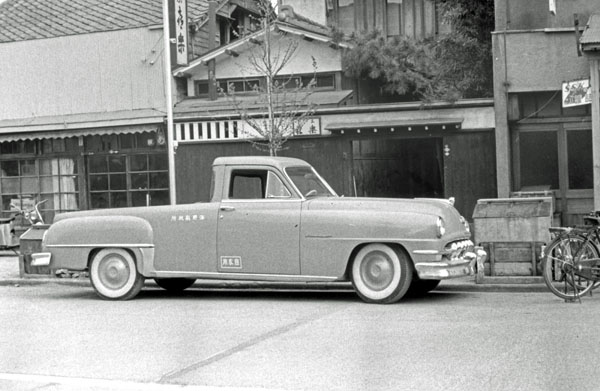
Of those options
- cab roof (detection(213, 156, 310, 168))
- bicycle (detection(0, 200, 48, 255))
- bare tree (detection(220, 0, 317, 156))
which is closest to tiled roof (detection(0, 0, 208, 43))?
bare tree (detection(220, 0, 317, 156))

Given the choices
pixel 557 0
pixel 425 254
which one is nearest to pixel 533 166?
pixel 557 0

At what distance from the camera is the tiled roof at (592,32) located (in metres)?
14.6

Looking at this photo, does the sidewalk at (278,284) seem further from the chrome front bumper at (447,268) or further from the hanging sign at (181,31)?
the hanging sign at (181,31)

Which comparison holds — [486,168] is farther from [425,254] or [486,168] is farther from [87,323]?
[87,323]

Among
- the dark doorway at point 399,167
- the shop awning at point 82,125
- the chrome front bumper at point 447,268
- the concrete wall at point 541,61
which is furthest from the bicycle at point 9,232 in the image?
the chrome front bumper at point 447,268

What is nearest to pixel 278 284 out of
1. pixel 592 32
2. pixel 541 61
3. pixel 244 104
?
pixel 592 32

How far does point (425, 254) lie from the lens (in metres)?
11.4

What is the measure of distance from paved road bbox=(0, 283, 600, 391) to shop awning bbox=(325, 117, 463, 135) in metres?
6.84

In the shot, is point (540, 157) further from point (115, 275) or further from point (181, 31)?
point (115, 275)

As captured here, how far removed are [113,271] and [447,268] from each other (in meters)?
4.63

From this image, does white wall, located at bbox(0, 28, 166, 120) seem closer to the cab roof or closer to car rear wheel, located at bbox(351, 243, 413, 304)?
the cab roof

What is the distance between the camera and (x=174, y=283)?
13977mm

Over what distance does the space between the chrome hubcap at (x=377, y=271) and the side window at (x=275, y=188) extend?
1413mm

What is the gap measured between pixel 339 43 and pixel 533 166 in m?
5.59
